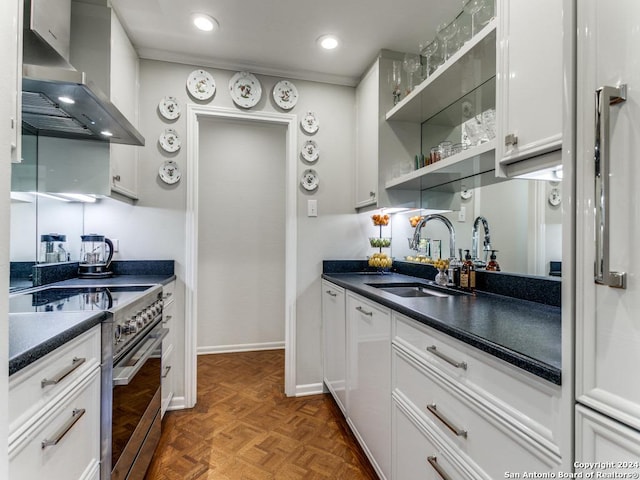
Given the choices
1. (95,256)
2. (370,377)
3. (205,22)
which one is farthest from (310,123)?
(370,377)

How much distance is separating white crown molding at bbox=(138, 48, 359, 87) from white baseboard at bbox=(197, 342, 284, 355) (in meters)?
2.68

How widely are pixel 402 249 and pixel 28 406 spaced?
235 centimetres

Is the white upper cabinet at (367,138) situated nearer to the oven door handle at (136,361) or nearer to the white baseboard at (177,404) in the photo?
the oven door handle at (136,361)

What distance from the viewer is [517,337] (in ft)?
2.89

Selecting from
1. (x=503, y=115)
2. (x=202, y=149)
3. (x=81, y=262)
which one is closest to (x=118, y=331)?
(x=81, y=262)

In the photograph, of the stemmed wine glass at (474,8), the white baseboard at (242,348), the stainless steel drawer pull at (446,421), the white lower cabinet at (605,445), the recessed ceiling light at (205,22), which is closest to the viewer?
the white lower cabinet at (605,445)

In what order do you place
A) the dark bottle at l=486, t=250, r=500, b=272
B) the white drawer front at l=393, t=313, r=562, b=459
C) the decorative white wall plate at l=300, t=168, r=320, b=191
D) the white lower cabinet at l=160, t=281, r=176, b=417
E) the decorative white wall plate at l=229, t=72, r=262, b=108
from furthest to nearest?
the decorative white wall plate at l=300, t=168, r=320, b=191
the decorative white wall plate at l=229, t=72, r=262, b=108
the white lower cabinet at l=160, t=281, r=176, b=417
the dark bottle at l=486, t=250, r=500, b=272
the white drawer front at l=393, t=313, r=562, b=459

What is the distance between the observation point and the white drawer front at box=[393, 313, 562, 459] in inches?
27.3

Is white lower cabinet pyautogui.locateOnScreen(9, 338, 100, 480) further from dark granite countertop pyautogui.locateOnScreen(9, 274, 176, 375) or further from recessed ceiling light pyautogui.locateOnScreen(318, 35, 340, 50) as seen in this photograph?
recessed ceiling light pyautogui.locateOnScreen(318, 35, 340, 50)

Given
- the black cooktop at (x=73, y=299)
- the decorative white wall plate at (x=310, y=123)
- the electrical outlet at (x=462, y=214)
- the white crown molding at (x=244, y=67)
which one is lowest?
the black cooktop at (x=73, y=299)

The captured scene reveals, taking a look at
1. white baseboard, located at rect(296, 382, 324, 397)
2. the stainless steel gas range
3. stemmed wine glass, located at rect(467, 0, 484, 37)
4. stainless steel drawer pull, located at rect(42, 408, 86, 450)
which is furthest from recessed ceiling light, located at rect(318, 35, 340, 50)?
white baseboard, located at rect(296, 382, 324, 397)

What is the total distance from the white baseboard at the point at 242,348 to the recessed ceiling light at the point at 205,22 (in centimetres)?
288

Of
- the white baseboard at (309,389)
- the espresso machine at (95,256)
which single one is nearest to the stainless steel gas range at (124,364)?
the espresso machine at (95,256)

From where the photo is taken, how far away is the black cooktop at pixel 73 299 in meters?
1.19
